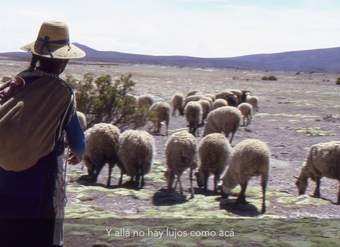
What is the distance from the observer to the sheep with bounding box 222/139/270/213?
9.40 m

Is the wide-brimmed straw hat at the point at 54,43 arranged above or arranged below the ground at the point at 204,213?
above

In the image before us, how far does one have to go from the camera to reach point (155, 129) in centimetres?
2050

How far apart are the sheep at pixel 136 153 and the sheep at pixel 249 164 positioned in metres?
1.79

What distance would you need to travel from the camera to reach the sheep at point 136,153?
35.7 ft

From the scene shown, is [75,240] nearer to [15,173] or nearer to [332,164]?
[15,173]

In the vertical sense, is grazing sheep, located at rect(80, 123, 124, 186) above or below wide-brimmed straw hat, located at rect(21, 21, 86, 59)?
below

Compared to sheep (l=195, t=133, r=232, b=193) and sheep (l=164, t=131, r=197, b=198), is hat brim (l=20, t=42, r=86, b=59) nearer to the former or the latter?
sheep (l=164, t=131, r=197, b=198)

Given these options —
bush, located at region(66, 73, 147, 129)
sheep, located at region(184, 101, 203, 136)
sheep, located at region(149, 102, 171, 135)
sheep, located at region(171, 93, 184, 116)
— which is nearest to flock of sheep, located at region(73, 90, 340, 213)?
bush, located at region(66, 73, 147, 129)

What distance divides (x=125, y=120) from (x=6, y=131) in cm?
1482

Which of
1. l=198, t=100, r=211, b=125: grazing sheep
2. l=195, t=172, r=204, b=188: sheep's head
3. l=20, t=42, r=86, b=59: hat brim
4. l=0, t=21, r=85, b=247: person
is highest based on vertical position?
l=20, t=42, r=86, b=59: hat brim

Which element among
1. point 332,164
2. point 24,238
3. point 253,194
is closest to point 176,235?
point 24,238

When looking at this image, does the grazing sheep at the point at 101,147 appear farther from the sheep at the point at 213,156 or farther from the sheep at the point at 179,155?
the sheep at the point at 213,156

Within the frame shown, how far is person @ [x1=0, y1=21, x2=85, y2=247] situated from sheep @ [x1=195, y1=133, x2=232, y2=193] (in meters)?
7.14

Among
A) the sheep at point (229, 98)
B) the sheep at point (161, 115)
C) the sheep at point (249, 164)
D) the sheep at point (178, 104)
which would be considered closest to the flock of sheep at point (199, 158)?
the sheep at point (249, 164)
